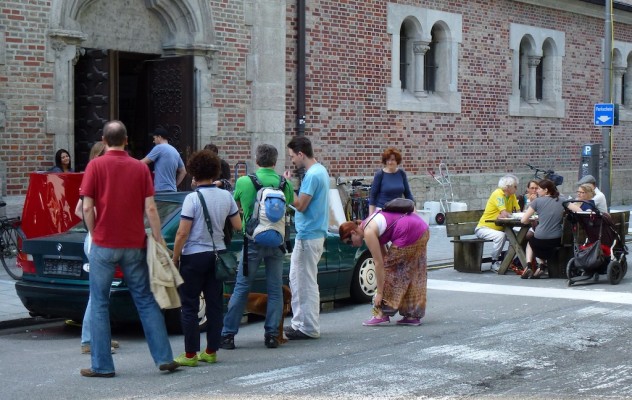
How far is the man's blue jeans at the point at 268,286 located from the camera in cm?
916

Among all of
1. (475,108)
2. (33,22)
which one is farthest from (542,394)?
(475,108)

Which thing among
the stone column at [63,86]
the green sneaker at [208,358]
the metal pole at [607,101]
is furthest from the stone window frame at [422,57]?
the green sneaker at [208,358]

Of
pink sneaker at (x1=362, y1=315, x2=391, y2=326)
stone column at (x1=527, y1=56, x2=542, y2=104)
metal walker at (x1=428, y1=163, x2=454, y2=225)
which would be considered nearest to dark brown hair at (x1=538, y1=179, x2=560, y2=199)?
pink sneaker at (x1=362, y1=315, x2=391, y2=326)

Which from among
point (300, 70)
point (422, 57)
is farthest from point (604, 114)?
point (300, 70)

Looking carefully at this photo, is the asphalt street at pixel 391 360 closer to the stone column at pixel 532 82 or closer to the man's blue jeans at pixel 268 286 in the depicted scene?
the man's blue jeans at pixel 268 286

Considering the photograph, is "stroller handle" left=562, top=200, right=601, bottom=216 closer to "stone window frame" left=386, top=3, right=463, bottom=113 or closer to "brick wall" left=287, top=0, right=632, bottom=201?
"brick wall" left=287, top=0, right=632, bottom=201

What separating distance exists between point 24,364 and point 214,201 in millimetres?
2011

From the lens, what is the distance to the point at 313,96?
20.6 metres

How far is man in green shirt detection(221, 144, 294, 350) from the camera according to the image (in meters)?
9.16

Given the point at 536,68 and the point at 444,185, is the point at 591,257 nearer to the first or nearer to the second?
the point at 444,185

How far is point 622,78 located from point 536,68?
491cm

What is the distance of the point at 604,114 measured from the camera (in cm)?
2267

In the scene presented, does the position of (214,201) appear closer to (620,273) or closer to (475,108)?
(620,273)

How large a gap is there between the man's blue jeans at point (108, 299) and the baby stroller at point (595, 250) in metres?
6.81
